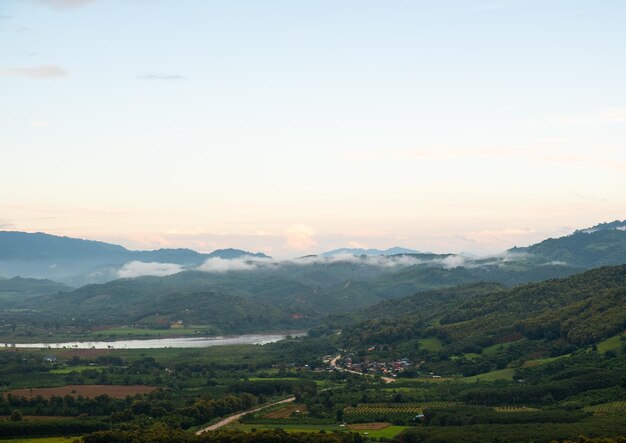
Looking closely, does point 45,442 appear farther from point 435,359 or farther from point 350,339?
point 350,339

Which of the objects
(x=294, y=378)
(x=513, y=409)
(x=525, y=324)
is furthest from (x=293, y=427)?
(x=525, y=324)

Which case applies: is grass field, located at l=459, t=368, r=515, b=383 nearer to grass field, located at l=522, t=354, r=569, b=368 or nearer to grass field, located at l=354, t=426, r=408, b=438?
grass field, located at l=522, t=354, r=569, b=368

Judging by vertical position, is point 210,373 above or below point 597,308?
below

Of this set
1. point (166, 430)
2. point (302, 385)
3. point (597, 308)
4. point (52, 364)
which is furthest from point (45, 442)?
point (597, 308)

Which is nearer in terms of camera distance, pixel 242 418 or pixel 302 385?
pixel 242 418

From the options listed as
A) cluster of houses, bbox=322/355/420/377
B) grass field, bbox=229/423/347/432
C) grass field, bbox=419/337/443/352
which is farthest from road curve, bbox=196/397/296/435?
grass field, bbox=419/337/443/352

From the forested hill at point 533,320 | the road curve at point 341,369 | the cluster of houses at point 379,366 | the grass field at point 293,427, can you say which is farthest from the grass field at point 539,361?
the grass field at point 293,427
